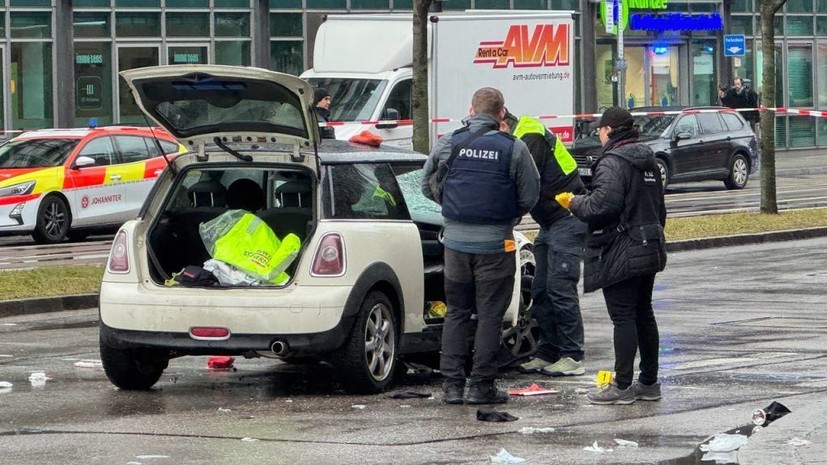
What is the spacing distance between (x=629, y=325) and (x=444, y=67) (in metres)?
17.5

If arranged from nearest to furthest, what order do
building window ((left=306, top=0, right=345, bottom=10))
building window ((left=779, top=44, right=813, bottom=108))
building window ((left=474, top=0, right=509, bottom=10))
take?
building window ((left=306, top=0, right=345, bottom=10))
building window ((left=474, top=0, right=509, bottom=10))
building window ((left=779, top=44, right=813, bottom=108))

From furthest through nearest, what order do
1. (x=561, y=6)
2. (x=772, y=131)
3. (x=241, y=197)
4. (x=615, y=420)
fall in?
(x=561, y=6) < (x=772, y=131) < (x=241, y=197) < (x=615, y=420)

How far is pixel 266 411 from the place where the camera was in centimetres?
945

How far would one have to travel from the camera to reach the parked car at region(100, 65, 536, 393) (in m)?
9.79

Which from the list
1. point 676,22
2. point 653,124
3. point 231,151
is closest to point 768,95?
point 653,124

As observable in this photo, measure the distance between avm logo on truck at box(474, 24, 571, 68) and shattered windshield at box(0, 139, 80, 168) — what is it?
6939mm

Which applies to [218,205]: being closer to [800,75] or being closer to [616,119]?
[616,119]

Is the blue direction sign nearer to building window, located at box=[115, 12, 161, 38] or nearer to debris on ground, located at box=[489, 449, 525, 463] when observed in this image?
building window, located at box=[115, 12, 161, 38]

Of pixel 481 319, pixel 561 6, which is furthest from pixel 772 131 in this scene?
pixel 561 6

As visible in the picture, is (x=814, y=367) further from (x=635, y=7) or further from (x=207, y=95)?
(x=635, y=7)

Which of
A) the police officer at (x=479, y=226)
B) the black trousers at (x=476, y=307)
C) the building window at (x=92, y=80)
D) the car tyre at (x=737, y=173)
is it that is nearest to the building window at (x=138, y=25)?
the building window at (x=92, y=80)

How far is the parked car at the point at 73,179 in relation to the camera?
22.6 metres

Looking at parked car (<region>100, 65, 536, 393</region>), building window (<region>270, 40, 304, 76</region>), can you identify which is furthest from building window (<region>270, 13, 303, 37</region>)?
parked car (<region>100, 65, 536, 393</region>)

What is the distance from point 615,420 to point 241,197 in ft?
9.77
